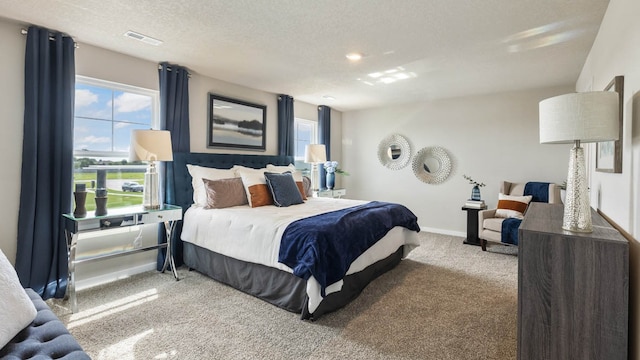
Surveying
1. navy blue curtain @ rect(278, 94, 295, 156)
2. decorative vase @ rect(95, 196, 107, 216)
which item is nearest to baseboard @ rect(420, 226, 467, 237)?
navy blue curtain @ rect(278, 94, 295, 156)

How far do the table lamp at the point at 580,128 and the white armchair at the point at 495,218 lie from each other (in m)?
2.85

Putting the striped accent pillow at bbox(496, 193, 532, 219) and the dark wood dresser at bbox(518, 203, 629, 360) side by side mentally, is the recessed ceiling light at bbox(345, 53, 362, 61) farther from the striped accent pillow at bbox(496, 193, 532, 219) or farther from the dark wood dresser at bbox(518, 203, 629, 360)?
the striped accent pillow at bbox(496, 193, 532, 219)

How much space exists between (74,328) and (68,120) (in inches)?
70.6

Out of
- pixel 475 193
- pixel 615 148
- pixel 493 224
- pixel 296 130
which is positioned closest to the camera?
pixel 615 148

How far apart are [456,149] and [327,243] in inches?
149

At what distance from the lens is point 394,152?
237 inches

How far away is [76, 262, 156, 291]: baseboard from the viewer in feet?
10.1

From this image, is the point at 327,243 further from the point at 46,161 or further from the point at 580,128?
the point at 46,161

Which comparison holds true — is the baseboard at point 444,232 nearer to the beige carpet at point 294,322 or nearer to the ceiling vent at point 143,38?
the beige carpet at point 294,322

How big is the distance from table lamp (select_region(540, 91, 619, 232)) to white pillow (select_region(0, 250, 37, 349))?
8.22ft

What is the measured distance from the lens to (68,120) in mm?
2848

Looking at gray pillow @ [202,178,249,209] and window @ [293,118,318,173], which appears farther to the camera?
window @ [293,118,318,173]

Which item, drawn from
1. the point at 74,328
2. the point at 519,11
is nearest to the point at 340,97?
the point at 519,11

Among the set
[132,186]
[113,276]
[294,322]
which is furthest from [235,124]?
[294,322]
